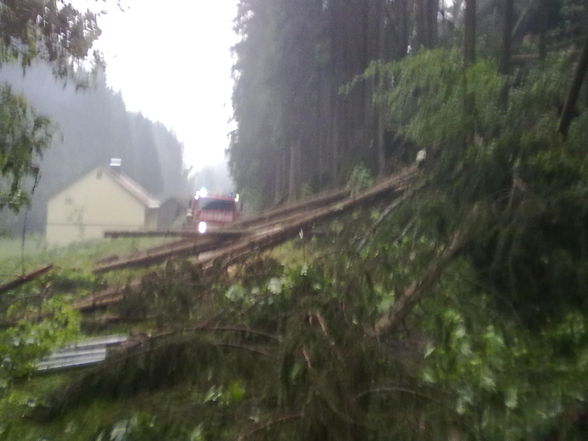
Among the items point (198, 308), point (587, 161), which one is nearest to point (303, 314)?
point (198, 308)

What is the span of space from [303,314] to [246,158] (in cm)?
1706

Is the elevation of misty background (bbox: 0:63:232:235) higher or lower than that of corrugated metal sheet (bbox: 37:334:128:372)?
higher

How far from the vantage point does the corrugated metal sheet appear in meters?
Result: 5.50

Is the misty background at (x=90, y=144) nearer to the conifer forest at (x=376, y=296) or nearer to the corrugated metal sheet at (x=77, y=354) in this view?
the conifer forest at (x=376, y=296)

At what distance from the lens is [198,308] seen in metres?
5.77

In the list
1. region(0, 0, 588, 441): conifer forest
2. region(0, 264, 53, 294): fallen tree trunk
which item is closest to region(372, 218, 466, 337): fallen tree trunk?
region(0, 0, 588, 441): conifer forest

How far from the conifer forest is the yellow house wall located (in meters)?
2.42

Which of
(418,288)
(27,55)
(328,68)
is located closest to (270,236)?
(418,288)

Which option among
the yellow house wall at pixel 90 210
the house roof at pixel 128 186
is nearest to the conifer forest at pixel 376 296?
the yellow house wall at pixel 90 210

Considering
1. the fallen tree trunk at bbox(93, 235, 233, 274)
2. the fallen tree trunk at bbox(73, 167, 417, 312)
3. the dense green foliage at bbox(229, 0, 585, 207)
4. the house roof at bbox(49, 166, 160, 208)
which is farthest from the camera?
the house roof at bbox(49, 166, 160, 208)

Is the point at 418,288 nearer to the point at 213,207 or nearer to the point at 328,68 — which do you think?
the point at 328,68

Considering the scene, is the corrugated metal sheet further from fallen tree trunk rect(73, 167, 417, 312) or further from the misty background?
the misty background

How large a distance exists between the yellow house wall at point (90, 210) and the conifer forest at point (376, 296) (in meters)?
2.42

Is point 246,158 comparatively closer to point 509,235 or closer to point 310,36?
point 310,36
